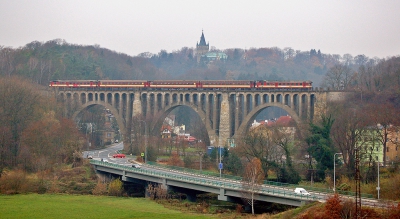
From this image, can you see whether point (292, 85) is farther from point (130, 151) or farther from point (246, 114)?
point (130, 151)

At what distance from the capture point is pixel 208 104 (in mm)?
93750

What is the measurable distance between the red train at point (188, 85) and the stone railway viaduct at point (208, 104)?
0.71 meters

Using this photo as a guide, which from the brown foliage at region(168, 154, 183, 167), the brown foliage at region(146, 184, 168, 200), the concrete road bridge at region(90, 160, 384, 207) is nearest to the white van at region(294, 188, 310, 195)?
the concrete road bridge at region(90, 160, 384, 207)

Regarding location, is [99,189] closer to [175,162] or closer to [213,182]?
[213,182]

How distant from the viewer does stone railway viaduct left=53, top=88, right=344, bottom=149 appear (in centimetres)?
8619

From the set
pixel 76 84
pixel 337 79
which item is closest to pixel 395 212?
pixel 337 79

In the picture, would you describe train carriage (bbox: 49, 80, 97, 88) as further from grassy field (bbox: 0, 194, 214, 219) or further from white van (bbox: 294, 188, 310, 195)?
white van (bbox: 294, 188, 310, 195)

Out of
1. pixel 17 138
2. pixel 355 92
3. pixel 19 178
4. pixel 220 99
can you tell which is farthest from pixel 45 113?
pixel 355 92

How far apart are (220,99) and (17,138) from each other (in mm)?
34674

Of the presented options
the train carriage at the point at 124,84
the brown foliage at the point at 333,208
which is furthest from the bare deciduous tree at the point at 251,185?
the train carriage at the point at 124,84

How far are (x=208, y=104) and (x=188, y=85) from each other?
4898 mm

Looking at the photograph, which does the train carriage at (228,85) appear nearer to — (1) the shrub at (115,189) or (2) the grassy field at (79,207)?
(1) the shrub at (115,189)

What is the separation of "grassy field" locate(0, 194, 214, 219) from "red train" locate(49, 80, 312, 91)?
3732cm

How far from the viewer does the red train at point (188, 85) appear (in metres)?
87.9
